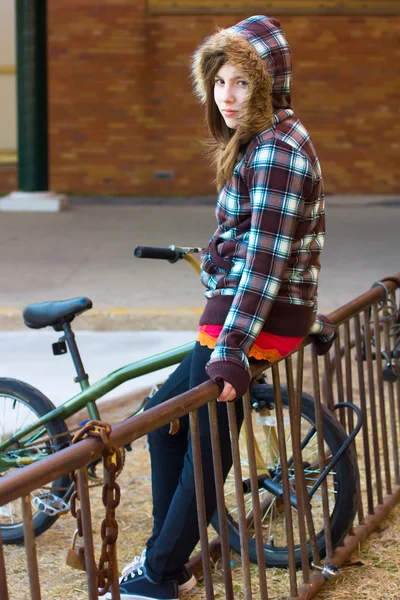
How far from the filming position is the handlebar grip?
3140 millimetres

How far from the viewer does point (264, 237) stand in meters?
2.39

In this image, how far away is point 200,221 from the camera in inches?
414

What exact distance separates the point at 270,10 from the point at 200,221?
13.0 ft

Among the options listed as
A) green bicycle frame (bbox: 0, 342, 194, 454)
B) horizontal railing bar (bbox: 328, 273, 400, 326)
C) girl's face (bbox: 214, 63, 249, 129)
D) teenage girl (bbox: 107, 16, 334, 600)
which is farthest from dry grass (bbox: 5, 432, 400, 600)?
girl's face (bbox: 214, 63, 249, 129)

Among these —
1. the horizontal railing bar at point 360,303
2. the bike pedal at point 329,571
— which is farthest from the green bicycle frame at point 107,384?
the bike pedal at point 329,571

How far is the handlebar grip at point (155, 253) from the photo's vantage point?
10.3ft

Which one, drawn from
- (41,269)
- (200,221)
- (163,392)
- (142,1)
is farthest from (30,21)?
(163,392)

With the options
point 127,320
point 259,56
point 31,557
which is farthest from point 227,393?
point 127,320

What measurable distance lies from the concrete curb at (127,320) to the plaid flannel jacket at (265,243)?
3.40 metres

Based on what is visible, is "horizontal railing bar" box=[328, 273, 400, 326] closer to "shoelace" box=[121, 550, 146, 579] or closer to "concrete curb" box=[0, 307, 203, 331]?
"shoelace" box=[121, 550, 146, 579]

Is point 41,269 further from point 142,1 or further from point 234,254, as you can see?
point 142,1

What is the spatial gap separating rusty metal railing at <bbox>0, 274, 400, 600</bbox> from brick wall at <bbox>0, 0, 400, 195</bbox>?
9524mm

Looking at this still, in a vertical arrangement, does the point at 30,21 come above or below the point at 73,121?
above

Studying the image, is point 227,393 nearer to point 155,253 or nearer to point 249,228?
point 249,228
